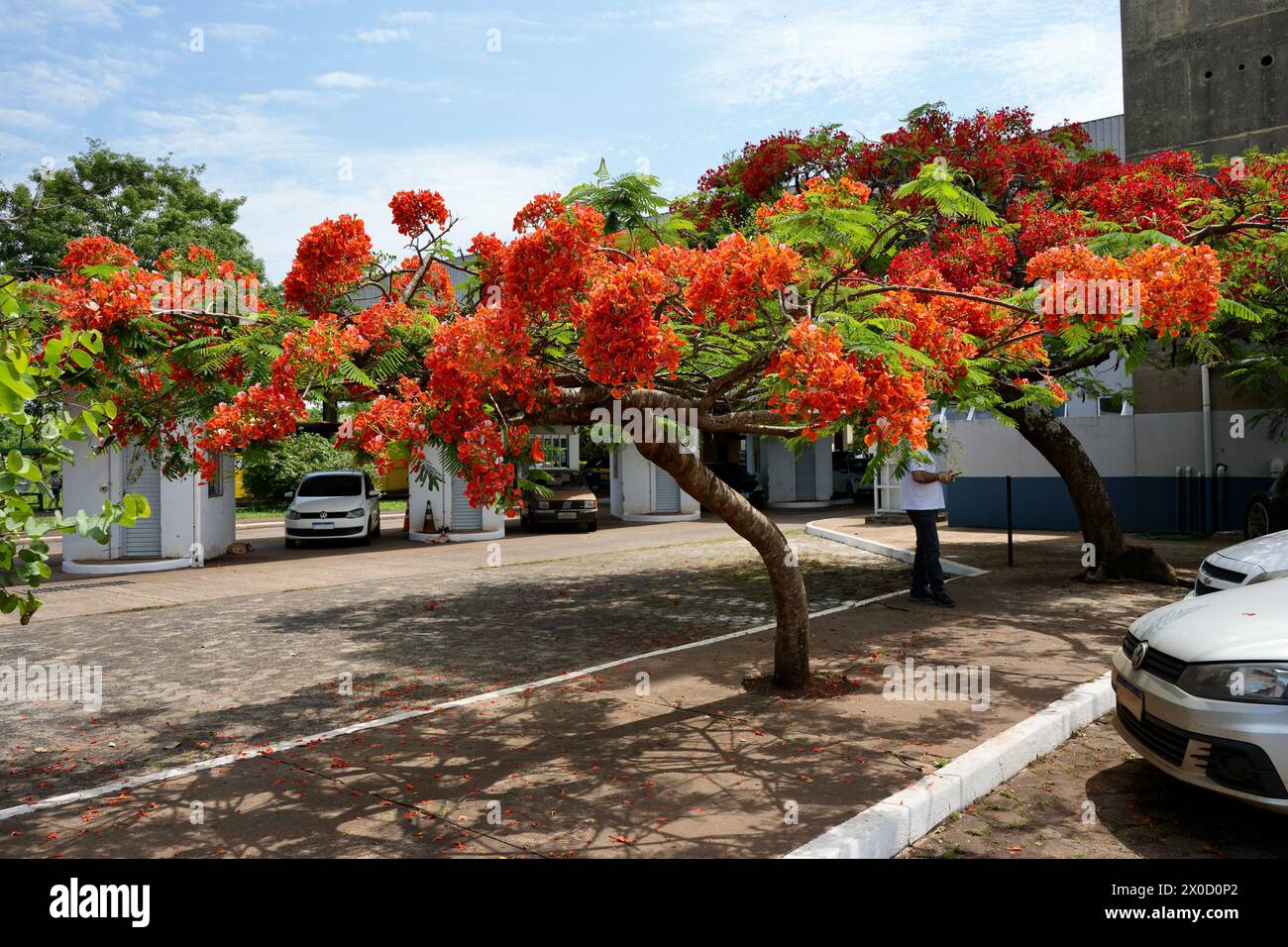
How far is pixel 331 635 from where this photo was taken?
1002cm

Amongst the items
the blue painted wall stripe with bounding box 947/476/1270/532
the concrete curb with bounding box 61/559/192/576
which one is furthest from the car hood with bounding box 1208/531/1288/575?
the concrete curb with bounding box 61/559/192/576

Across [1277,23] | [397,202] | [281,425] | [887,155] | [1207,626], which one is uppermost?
[1277,23]

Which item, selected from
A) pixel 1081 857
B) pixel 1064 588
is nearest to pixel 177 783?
pixel 1081 857

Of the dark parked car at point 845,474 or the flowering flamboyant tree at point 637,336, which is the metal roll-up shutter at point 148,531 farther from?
the dark parked car at point 845,474

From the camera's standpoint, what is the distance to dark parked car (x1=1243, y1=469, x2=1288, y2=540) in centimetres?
1392

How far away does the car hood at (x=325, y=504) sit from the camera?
2022 cm

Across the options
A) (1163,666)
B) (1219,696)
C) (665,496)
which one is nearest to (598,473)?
(665,496)

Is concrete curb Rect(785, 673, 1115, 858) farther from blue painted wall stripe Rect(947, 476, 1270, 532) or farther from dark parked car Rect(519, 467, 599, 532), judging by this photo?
dark parked car Rect(519, 467, 599, 532)

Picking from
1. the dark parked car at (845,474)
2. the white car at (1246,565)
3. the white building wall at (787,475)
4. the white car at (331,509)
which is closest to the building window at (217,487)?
the white car at (331,509)

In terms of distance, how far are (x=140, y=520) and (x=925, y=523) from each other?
1372 cm

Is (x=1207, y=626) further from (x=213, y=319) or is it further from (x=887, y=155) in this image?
(x=887, y=155)

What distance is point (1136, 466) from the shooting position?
18.4 meters

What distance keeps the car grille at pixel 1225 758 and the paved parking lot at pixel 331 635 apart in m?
4.94
